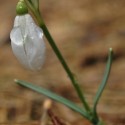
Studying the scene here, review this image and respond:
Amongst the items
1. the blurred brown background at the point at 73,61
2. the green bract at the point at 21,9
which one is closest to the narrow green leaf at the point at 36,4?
the green bract at the point at 21,9

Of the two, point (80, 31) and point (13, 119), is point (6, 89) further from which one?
point (80, 31)

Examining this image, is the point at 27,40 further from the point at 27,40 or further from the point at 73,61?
the point at 73,61

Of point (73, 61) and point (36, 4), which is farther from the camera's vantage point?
point (73, 61)

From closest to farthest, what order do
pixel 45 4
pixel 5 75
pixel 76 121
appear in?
pixel 76 121, pixel 5 75, pixel 45 4

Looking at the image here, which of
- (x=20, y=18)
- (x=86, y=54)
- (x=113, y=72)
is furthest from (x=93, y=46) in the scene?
(x=20, y=18)

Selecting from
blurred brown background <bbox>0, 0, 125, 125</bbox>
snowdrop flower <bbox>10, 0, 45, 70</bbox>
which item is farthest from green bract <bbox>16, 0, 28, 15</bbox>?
blurred brown background <bbox>0, 0, 125, 125</bbox>

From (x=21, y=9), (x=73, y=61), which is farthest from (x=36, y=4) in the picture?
(x=73, y=61)

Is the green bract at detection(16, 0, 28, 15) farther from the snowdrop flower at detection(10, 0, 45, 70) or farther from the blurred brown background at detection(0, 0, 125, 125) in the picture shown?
the blurred brown background at detection(0, 0, 125, 125)
